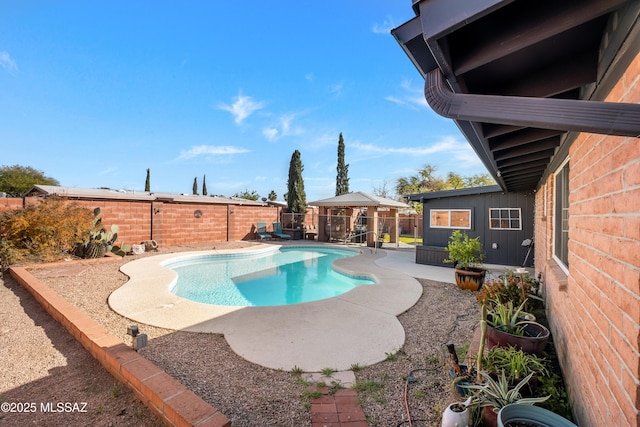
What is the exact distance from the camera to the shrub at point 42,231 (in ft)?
25.4

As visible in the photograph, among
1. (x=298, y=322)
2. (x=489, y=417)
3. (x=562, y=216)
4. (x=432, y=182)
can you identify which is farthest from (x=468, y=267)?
(x=432, y=182)

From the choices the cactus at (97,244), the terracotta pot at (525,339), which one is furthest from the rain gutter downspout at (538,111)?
the cactus at (97,244)

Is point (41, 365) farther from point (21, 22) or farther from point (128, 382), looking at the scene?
point (21, 22)

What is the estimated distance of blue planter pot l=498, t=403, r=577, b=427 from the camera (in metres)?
1.75

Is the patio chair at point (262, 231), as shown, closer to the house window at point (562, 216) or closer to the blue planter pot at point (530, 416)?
the house window at point (562, 216)

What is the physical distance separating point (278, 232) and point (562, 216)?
14959 mm

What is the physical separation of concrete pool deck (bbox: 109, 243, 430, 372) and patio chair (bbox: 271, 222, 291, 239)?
10406mm

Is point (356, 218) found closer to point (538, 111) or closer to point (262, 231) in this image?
point (262, 231)

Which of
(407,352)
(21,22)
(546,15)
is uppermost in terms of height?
(21,22)

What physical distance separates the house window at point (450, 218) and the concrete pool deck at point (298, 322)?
4.26m

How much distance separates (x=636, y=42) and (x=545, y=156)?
3705 mm

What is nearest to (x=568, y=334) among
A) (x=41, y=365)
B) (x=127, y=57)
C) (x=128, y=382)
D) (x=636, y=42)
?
(x=636, y=42)

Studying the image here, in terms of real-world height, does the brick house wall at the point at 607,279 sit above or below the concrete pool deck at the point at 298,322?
above

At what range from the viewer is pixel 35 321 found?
4.29m
